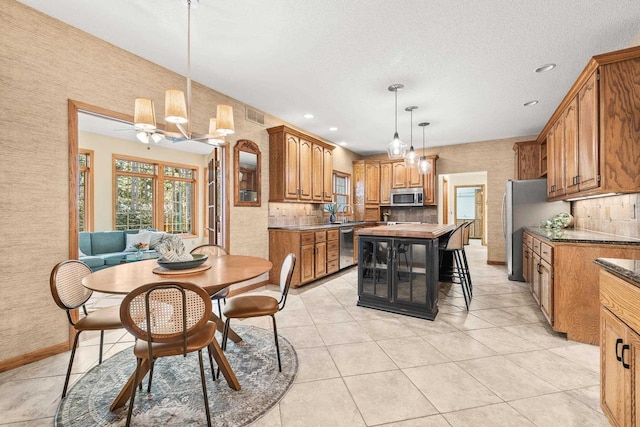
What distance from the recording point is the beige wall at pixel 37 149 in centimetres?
204

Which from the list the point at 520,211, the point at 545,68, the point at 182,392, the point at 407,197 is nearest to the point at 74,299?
the point at 182,392

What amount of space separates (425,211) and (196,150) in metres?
5.86

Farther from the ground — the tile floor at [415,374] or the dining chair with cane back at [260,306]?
the dining chair with cane back at [260,306]

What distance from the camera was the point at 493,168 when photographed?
229 inches

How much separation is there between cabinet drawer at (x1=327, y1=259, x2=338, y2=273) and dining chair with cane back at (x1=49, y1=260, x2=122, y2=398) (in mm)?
3192

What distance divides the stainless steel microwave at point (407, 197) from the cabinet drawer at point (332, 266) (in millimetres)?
2410

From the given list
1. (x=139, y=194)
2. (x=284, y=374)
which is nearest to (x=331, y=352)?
(x=284, y=374)

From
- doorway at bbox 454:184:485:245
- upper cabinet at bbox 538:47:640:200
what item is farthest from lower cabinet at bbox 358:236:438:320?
doorway at bbox 454:184:485:245

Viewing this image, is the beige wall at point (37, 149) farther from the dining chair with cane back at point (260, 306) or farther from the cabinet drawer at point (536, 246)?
the cabinet drawer at point (536, 246)

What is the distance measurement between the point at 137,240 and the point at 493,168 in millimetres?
7374

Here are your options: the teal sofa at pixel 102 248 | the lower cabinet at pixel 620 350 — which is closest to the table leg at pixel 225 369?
the lower cabinet at pixel 620 350

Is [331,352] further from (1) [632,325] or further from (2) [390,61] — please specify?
(2) [390,61]

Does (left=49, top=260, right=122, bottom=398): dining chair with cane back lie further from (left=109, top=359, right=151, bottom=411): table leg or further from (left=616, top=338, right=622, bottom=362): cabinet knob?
(left=616, top=338, right=622, bottom=362): cabinet knob

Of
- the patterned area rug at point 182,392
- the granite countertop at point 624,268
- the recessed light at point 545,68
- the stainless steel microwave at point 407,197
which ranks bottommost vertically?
the patterned area rug at point 182,392
